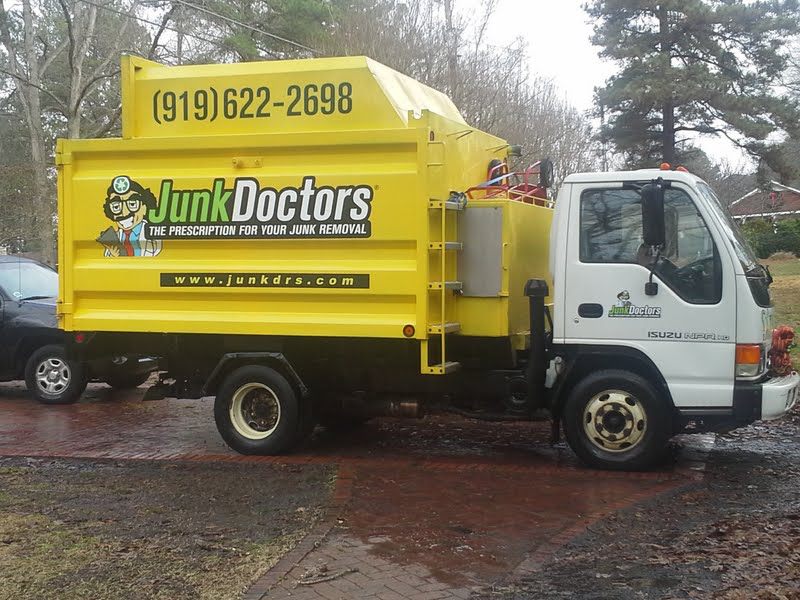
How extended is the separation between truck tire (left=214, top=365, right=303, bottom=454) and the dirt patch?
1.10 feet

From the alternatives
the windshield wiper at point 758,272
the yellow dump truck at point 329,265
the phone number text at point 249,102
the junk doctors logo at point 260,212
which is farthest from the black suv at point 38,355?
the windshield wiper at point 758,272

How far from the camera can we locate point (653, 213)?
263 inches

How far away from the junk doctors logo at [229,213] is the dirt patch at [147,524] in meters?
1.96

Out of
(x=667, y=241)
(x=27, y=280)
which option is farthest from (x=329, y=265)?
(x=27, y=280)

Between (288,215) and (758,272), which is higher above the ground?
(288,215)

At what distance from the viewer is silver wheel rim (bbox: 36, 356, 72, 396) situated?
11.0 m

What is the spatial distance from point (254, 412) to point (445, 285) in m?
2.22

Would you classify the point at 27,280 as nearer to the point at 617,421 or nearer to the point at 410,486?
the point at 410,486

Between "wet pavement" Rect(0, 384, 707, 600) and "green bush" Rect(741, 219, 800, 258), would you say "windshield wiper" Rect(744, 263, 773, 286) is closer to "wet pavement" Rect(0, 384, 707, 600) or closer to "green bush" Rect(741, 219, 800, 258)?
"wet pavement" Rect(0, 384, 707, 600)

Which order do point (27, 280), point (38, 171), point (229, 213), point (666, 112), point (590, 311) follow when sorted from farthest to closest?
1. point (666, 112)
2. point (38, 171)
3. point (27, 280)
4. point (229, 213)
5. point (590, 311)

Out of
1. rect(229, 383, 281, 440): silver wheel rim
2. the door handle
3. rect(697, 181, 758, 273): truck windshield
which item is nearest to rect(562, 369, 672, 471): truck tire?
the door handle

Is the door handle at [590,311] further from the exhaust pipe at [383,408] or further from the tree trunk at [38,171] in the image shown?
the tree trunk at [38,171]

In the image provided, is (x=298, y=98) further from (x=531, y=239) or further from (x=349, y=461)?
(x=349, y=461)

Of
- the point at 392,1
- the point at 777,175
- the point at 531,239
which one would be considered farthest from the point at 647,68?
the point at 531,239
